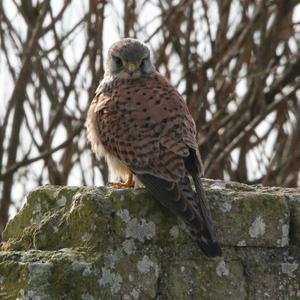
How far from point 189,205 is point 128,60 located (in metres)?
1.86

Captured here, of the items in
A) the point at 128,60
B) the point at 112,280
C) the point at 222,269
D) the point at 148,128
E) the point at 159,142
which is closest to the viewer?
the point at 112,280

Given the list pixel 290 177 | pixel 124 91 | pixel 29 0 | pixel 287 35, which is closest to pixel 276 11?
pixel 287 35

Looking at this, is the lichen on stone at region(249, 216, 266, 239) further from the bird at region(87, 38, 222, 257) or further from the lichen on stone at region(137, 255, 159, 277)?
the lichen on stone at region(137, 255, 159, 277)

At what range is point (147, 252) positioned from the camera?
3408 mm

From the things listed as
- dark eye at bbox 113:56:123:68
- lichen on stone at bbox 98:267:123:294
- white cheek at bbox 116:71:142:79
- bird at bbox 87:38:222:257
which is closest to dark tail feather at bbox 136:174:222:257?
bird at bbox 87:38:222:257

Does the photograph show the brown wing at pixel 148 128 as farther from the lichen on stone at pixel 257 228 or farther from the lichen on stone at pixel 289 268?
the lichen on stone at pixel 289 268

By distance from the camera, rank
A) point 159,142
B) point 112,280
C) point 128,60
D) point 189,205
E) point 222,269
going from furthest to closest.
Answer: point 128,60 < point 159,142 < point 189,205 < point 222,269 < point 112,280

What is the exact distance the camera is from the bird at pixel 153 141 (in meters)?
3.62

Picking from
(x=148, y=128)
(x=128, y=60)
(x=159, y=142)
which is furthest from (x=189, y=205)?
(x=128, y=60)

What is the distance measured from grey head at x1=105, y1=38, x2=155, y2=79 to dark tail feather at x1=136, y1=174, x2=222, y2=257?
1241 mm

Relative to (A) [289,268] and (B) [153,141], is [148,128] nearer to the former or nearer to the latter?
(B) [153,141]

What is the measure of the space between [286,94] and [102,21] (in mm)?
1559

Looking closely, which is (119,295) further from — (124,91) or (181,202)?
(124,91)

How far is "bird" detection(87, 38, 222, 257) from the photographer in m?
3.62
